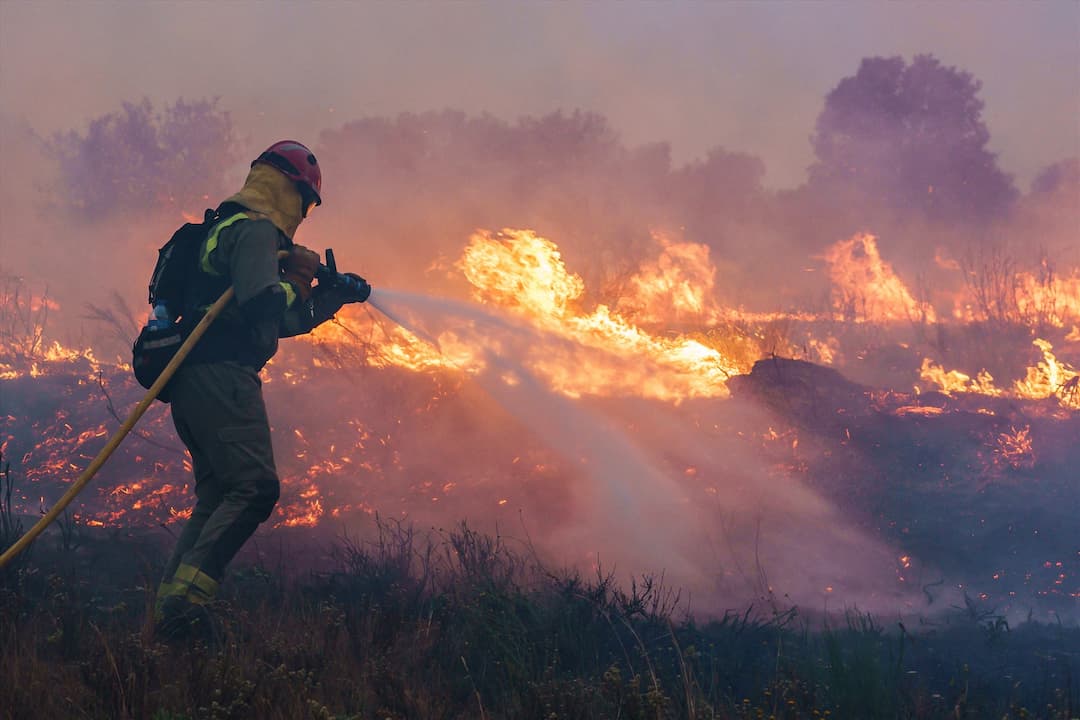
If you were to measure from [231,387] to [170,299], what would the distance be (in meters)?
0.64

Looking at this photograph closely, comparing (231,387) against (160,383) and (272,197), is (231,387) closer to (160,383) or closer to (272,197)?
(160,383)

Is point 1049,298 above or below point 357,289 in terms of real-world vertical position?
above

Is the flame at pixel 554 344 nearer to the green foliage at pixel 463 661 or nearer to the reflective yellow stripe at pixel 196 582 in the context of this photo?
the green foliage at pixel 463 661

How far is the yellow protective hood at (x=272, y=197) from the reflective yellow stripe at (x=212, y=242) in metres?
0.15

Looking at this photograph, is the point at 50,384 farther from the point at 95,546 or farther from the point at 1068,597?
the point at 1068,597

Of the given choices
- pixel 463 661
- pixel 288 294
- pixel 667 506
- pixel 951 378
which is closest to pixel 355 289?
pixel 288 294

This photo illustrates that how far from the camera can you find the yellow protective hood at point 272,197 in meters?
4.57

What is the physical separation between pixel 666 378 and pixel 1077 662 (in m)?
5.71

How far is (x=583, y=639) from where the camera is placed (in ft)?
13.6

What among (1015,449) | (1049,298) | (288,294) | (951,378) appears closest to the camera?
(288,294)

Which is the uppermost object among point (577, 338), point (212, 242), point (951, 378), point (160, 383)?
point (951, 378)

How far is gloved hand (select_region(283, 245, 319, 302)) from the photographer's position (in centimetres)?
460

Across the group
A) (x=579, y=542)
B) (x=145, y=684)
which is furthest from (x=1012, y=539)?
(x=145, y=684)

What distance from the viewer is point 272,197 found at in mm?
4668
